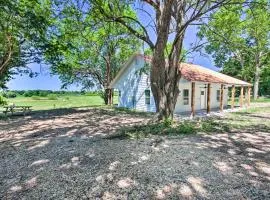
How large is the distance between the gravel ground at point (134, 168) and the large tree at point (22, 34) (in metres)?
10.5

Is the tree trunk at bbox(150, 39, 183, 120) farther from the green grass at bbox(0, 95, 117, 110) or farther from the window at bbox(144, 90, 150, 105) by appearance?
the green grass at bbox(0, 95, 117, 110)

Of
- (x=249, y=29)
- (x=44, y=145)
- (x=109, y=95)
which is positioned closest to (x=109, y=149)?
(x=44, y=145)

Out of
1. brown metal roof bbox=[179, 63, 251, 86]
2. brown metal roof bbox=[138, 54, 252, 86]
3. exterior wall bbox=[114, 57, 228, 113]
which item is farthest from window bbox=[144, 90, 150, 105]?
brown metal roof bbox=[179, 63, 251, 86]

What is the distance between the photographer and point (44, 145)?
24.6 feet

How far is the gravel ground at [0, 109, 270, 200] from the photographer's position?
436cm

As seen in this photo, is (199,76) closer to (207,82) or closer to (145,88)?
(207,82)

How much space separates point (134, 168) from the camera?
5.40 meters

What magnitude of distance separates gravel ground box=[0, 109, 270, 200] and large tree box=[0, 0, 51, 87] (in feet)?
34.5

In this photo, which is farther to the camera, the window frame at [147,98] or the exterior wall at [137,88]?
the window frame at [147,98]

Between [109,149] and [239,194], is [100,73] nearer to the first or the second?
[109,149]

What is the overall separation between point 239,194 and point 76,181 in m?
2.81

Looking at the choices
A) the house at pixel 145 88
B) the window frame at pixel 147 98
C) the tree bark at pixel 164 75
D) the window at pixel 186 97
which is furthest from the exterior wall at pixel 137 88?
the tree bark at pixel 164 75

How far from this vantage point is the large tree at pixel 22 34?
1628 cm

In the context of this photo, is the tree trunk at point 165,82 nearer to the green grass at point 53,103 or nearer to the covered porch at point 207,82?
the covered porch at point 207,82
